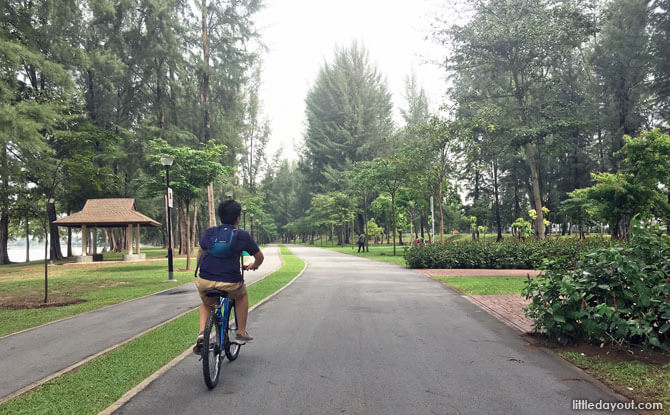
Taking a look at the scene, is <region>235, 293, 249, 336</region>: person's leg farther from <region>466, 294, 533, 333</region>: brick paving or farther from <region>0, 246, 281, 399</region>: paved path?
<region>466, 294, 533, 333</region>: brick paving

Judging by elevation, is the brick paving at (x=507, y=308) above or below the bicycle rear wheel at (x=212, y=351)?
below

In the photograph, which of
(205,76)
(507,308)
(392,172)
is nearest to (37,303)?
(507,308)

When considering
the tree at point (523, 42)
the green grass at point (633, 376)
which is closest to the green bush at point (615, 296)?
the green grass at point (633, 376)

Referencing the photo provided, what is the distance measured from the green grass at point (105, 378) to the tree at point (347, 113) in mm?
46806

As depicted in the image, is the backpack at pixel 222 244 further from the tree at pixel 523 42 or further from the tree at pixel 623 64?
the tree at pixel 623 64

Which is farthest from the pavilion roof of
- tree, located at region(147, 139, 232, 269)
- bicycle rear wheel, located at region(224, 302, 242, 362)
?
bicycle rear wheel, located at region(224, 302, 242, 362)

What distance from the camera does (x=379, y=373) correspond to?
15.1 ft

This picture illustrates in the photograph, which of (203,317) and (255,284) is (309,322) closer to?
(203,317)

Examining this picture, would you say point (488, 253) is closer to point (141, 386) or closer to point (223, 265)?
point (223, 265)

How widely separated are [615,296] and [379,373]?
3.18 m

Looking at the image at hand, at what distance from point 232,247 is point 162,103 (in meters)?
31.1

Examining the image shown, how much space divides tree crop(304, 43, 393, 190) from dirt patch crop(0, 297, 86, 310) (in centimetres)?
4234

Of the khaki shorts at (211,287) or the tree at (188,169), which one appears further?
the tree at (188,169)

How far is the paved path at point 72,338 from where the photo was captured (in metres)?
4.98
